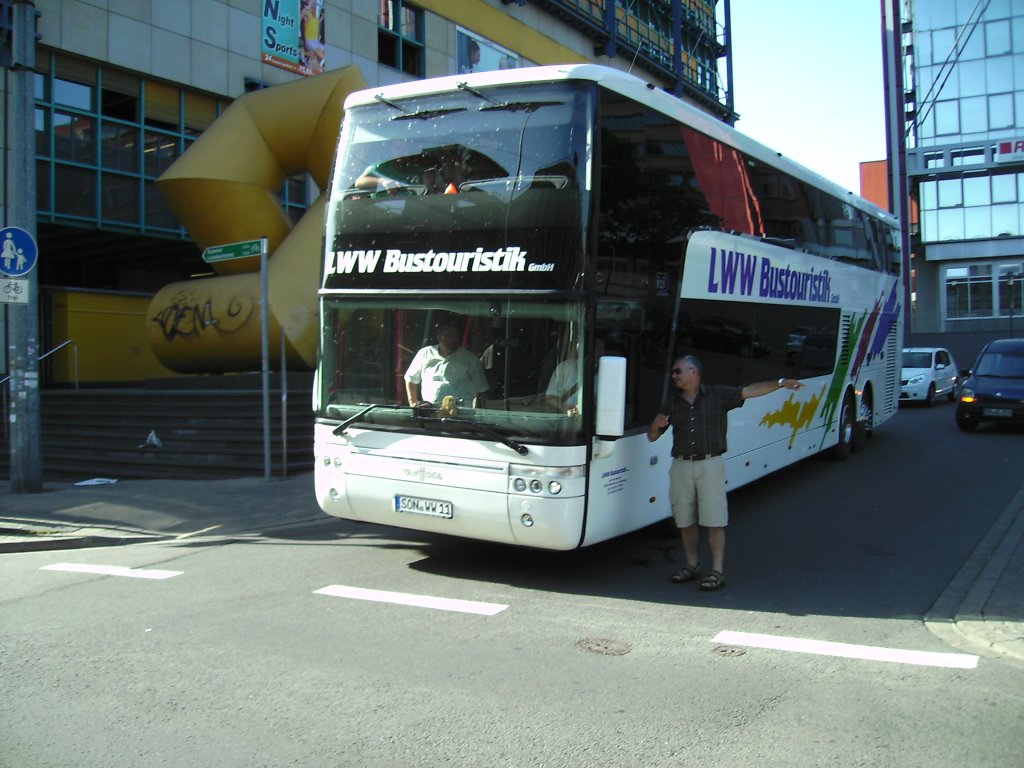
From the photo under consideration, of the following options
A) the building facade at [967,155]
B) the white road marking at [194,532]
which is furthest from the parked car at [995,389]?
the building facade at [967,155]

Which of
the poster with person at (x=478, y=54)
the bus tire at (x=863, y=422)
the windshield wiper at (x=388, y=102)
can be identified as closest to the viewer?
the windshield wiper at (x=388, y=102)

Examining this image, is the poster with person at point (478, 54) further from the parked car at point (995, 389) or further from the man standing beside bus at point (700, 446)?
the man standing beside bus at point (700, 446)

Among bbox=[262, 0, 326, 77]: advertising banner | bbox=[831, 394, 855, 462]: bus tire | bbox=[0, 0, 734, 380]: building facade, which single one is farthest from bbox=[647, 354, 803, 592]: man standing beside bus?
bbox=[262, 0, 326, 77]: advertising banner

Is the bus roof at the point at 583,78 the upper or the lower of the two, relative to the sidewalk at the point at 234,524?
upper

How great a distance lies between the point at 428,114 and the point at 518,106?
0.83 meters

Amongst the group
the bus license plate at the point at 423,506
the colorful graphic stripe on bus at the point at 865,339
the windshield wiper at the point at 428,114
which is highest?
the windshield wiper at the point at 428,114

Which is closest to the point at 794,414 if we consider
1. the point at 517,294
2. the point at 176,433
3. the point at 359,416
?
the point at 517,294

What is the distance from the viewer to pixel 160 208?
20641mm

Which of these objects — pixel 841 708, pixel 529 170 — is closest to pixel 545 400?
pixel 529 170

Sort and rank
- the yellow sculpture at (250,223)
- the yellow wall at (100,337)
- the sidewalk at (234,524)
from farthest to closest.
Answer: the yellow wall at (100,337) < the yellow sculpture at (250,223) < the sidewalk at (234,524)

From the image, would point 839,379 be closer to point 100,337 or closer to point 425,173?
point 425,173

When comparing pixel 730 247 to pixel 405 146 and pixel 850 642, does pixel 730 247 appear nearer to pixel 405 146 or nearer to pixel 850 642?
pixel 405 146

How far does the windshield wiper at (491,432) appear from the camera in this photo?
6484 mm

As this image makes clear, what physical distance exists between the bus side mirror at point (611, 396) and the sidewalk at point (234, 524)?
7.97 ft
